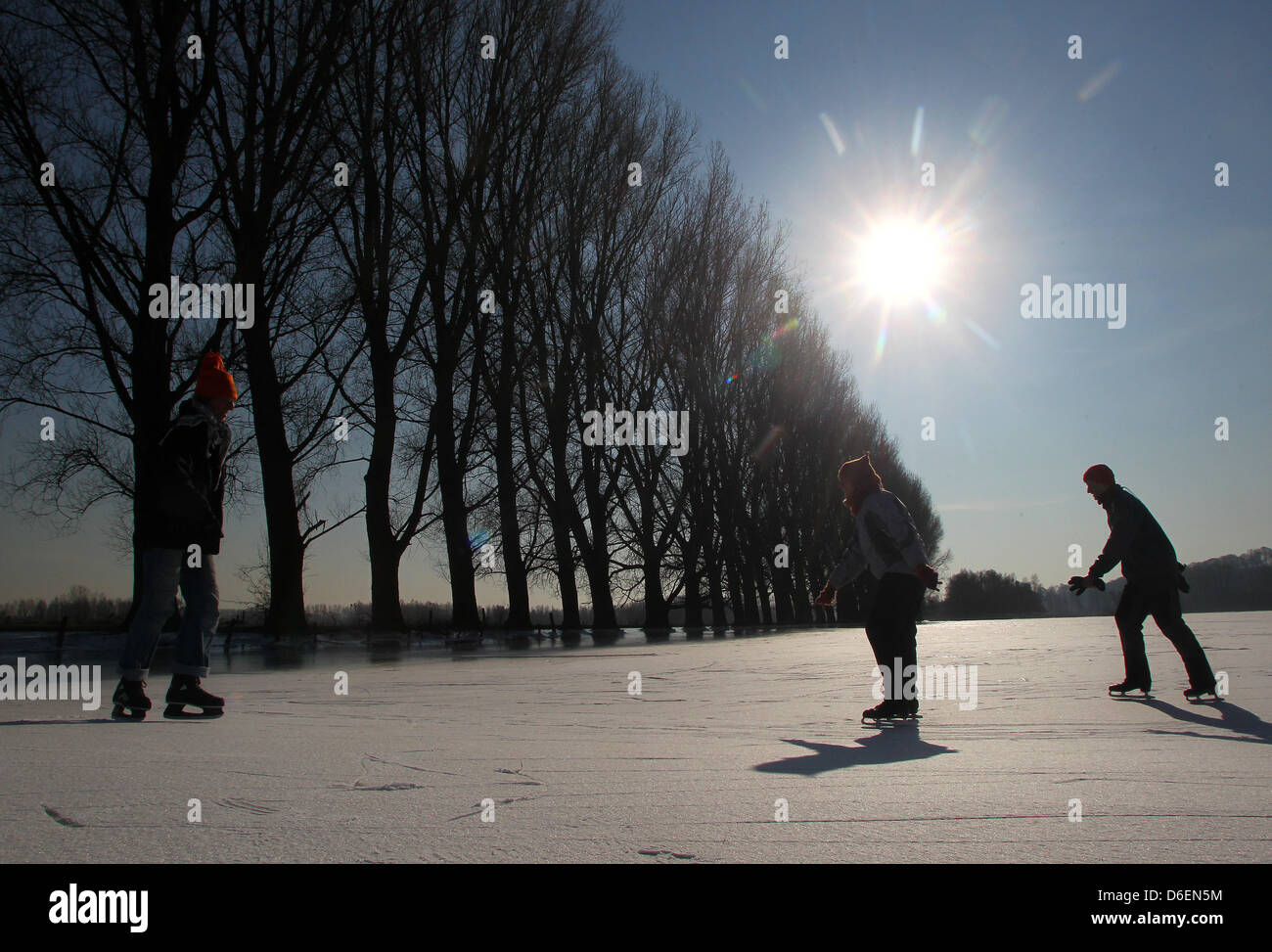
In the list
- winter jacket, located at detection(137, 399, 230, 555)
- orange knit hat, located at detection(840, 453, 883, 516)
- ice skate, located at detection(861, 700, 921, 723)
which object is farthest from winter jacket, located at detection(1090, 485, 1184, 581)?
winter jacket, located at detection(137, 399, 230, 555)

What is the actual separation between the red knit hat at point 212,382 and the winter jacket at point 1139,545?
5.95 metres

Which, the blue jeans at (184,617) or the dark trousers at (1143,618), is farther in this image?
the dark trousers at (1143,618)

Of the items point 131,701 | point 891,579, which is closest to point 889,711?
point 891,579

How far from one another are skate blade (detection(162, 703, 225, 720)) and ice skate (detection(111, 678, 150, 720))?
4.8 inches

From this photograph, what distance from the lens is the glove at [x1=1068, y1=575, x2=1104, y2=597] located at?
6875 mm

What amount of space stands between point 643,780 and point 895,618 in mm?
3106

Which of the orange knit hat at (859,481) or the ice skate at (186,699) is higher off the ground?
the orange knit hat at (859,481)

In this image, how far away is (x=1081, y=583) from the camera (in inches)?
276

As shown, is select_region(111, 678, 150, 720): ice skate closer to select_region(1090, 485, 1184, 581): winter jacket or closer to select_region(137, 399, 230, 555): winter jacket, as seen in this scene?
select_region(137, 399, 230, 555): winter jacket

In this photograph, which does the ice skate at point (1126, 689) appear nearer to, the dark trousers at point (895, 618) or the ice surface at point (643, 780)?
the ice surface at point (643, 780)

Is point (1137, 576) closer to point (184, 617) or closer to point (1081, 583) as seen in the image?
point (1081, 583)

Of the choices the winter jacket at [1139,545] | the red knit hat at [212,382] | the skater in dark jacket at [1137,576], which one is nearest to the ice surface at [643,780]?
the skater in dark jacket at [1137,576]

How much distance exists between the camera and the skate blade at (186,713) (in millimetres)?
5611
